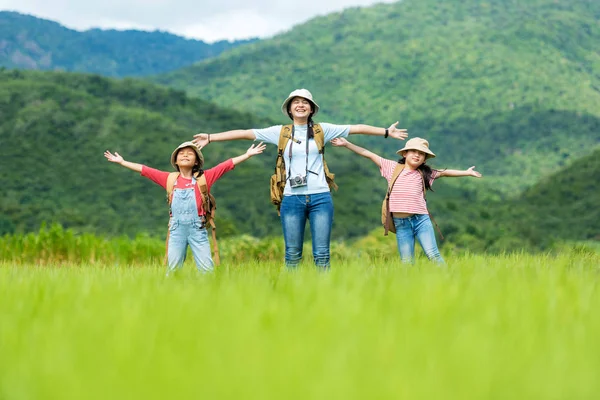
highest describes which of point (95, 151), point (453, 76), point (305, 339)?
point (453, 76)

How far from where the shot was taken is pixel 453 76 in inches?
4072

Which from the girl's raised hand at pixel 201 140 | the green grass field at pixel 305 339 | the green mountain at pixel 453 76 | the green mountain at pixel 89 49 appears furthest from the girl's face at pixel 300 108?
the green mountain at pixel 89 49

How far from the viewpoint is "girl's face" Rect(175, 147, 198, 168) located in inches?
277

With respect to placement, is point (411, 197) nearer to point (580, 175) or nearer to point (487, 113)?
point (580, 175)

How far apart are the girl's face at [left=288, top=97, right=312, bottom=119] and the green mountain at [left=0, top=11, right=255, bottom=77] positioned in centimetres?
15508

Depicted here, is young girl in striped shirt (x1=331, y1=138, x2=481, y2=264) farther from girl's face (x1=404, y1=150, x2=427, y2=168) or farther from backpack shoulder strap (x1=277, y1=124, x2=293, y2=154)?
backpack shoulder strap (x1=277, y1=124, x2=293, y2=154)

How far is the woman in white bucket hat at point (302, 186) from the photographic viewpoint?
22.6 ft

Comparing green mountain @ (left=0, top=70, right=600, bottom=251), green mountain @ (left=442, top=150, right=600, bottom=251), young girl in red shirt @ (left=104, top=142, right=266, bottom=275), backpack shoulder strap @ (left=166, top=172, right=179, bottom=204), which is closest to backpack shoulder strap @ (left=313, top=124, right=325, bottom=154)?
young girl in red shirt @ (left=104, top=142, right=266, bottom=275)

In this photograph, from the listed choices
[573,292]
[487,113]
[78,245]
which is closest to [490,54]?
[487,113]

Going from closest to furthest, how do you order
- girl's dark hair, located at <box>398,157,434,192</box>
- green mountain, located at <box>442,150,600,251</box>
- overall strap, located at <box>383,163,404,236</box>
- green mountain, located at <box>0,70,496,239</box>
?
1. overall strap, located at <box>383,163,404,236</box>
2. girl's dark hair, located at <box>398,157,434,192</box>
3. green mountain, located at <box>442,150,600,251</box>
4. green mountain, located at <box>0,70,496,239</box>

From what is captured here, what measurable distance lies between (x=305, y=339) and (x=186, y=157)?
4081 mm

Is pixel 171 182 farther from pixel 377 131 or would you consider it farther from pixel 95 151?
pixel 95 151

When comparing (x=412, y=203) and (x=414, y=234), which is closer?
(x=412, y=203)

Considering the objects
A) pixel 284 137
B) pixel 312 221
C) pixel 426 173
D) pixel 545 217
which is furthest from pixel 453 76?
pixel 312 221
